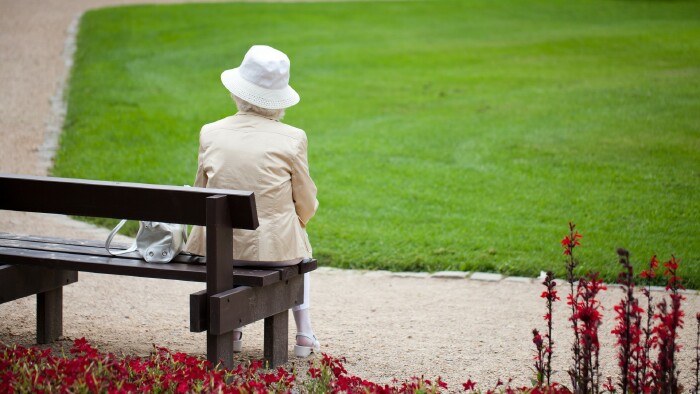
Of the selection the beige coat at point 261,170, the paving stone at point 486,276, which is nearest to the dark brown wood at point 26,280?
the beige coat at point 261,170

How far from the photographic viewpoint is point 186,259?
5.27 meters

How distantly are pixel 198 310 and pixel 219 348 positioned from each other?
0.82 feet

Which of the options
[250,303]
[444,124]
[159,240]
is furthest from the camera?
[444,124]

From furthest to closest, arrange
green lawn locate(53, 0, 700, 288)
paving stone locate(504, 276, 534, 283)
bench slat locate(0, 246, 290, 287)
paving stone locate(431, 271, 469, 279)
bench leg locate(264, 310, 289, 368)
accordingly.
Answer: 1. green lawn locate(53, 0, 700, 288)
2. paving stone locate(431, 271, 469, 279)
3. paving stone locate(504, 276, 534, 283)
4. bench leg locate(264, 310, 289, 368)
5. bench slat locate(0, 246, 290, 287)

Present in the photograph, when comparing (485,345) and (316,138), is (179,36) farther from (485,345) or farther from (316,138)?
(485,345)

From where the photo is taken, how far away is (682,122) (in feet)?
44.5

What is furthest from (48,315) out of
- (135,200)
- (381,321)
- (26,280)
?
(381,321)

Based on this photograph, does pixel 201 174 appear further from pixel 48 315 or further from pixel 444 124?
pixel 444 124

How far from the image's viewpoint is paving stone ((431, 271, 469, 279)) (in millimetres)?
8102

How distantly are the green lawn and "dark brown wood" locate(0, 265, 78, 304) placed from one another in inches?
125

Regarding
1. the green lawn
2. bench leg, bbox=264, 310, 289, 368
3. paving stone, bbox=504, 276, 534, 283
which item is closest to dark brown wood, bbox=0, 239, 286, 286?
bench leg, bbox=264, 310, 289, 368

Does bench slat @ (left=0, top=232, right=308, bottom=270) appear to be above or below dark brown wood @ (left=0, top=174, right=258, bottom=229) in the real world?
below

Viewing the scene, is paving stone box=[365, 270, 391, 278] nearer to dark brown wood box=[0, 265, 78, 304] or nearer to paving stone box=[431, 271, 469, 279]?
paving stone box=[431, 271, 469, 279]

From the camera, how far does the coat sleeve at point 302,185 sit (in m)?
5.29
